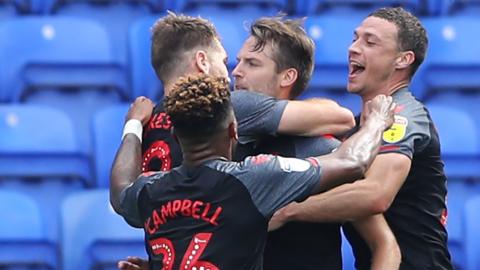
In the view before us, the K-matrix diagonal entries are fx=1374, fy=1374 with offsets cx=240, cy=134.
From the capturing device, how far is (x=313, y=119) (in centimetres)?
414

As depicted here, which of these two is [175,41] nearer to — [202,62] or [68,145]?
[202,62]

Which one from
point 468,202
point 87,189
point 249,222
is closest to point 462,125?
point 468,202

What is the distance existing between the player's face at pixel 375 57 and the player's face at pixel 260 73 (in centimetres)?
39

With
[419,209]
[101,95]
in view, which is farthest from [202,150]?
[101,95]

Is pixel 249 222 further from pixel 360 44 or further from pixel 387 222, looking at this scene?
pixel 360 44

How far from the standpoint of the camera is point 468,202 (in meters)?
6.23

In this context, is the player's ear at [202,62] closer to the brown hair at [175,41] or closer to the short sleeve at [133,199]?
the brown hair at [175,41]

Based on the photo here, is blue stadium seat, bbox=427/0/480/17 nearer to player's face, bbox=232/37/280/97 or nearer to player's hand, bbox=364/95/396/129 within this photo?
player's face, bbox=232/37/280/97

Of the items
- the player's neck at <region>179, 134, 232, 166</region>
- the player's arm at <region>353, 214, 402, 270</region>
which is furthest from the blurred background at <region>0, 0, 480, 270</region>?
the player's neck at <region>179, 134, 232, 166</region>

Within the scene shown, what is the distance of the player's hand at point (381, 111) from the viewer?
3938 millimetres

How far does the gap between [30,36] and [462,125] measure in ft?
7.11

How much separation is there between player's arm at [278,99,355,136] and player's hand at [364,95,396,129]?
0.63ft

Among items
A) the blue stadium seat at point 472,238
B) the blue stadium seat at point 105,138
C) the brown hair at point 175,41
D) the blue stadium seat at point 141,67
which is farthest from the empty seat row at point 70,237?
the brown hair at point 175,41

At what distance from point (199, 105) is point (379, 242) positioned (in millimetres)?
894
